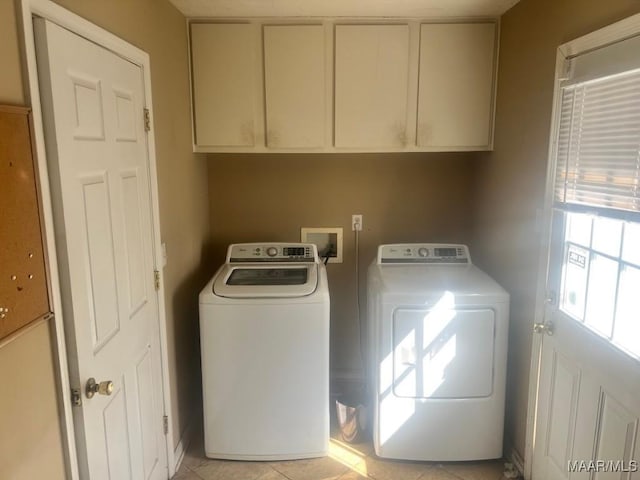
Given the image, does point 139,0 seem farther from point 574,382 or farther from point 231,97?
point 574,382

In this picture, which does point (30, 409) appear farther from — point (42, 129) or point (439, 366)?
point (439, 366)

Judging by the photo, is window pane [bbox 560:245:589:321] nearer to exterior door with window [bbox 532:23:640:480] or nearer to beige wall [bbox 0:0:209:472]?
exterior door with window [bbox 532:23:640:480]

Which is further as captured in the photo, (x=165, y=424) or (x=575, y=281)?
(x=165, y=424)

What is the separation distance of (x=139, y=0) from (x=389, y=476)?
2.42 m

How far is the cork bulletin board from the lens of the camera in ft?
3.40

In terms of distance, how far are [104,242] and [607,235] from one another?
5.59 ft

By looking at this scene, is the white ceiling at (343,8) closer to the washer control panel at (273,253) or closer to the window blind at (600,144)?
the window blind at (600,144)

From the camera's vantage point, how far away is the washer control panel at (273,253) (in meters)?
2.79

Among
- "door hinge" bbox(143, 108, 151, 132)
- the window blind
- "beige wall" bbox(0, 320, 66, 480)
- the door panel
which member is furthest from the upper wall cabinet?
"beige wall" bbox(0, 320, 66, 480)

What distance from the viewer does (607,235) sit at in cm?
164

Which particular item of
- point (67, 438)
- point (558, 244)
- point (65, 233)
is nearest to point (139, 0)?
point (65, 233)


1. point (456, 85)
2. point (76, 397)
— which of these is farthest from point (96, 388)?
point (456, 85)

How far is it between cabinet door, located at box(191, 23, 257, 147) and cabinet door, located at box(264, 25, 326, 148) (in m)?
0.09

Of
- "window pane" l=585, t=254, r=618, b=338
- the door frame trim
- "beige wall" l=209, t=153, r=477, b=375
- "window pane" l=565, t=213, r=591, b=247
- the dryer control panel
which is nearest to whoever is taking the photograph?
the door frame trim
